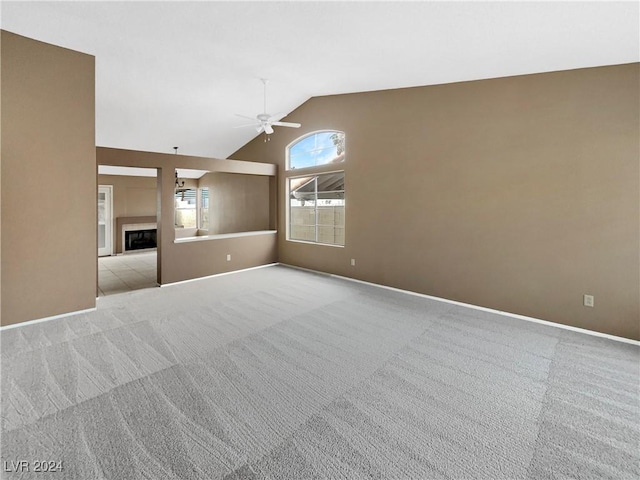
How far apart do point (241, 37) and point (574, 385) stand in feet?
15.4

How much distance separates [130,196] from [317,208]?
6146mm

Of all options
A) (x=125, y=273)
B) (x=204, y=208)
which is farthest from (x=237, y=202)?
(x=125, y=273)

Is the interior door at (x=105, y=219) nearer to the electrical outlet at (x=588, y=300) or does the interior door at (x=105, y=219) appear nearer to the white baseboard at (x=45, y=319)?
the white baseboard at (x=45, y=319)

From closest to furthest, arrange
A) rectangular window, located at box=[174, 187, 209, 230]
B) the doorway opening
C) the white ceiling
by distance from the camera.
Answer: the white ceiling < the doorway opening < rectangular window, located at box=[174, 187, 209, 230]

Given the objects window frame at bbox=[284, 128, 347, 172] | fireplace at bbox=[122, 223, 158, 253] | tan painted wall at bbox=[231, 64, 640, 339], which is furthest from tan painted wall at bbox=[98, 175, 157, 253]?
tan painted wall at bbox=[231, 64, 640, 339]

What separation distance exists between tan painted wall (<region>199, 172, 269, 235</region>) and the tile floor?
7.37 ft

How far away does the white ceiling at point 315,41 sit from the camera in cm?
265

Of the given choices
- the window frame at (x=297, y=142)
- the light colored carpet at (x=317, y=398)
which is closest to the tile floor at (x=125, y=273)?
the light colored carpet at (x=317, y=398)

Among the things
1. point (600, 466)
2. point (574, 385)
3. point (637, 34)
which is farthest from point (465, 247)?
point (600, 466)

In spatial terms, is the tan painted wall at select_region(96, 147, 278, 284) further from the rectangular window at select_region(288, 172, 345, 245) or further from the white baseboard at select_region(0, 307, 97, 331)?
the white baseboard at select_region(0, 307, 97, 331)

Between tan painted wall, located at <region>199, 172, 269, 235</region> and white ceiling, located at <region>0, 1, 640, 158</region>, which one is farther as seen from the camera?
tan painted wall, located at <region>199, 172, 269, 235</region>

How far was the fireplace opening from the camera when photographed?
9031 mm

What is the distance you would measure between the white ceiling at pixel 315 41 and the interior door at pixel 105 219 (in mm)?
4138

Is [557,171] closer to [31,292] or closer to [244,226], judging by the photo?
[31,292]
